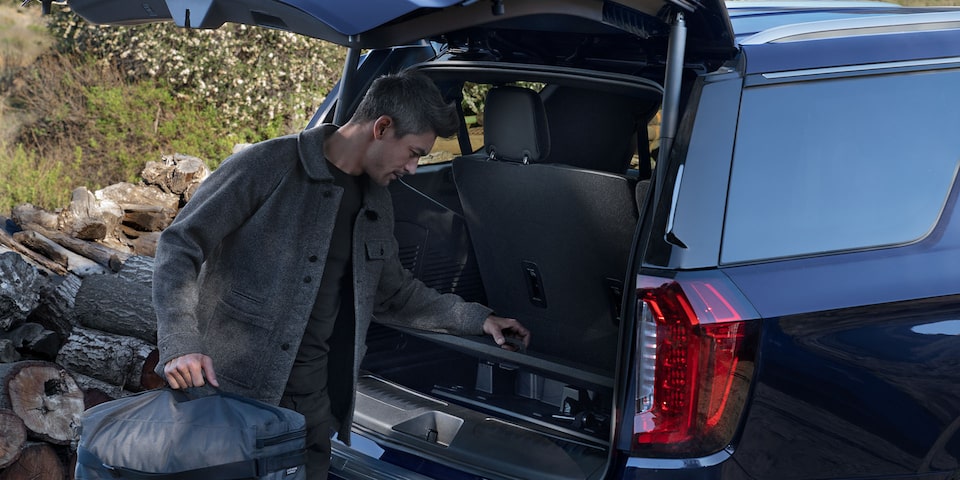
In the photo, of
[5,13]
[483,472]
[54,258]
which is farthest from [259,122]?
[5,13]

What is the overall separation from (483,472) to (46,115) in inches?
379

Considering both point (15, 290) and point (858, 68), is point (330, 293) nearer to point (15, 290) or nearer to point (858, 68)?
point (858, 68)

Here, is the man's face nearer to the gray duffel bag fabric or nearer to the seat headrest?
the seat headrest

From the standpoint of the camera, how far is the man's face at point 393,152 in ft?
8.77

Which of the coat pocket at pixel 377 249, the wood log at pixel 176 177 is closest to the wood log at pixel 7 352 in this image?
the coat pocket at pixel 377 249

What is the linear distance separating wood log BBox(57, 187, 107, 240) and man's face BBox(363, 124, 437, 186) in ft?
15.6

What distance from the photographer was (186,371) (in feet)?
7.99

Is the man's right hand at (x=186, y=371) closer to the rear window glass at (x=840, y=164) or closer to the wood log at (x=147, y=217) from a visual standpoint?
the rear window glass at (x=840, y=164)

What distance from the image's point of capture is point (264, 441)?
243cm

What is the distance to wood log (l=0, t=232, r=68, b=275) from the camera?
6023 millimetres

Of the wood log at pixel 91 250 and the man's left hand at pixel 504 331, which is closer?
the man's left hand at pixel 504 331

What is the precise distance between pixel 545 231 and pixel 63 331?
2990 millimetres

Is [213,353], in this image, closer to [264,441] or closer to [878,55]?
[264,441]

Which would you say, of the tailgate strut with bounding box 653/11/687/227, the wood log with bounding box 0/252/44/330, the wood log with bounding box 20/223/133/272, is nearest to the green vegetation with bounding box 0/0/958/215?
the wood log with bounding box 20/223/133/272
